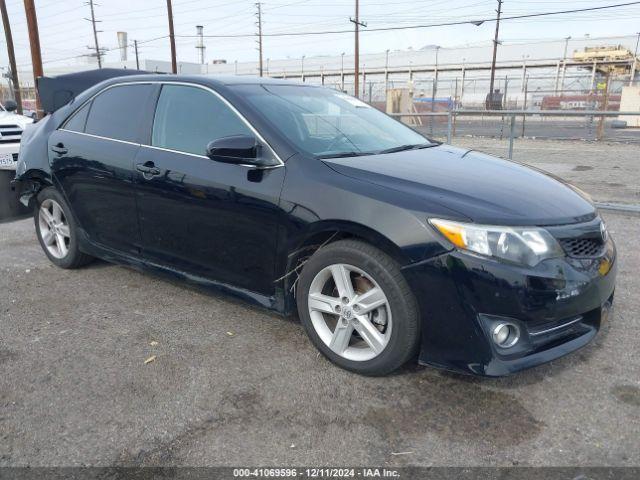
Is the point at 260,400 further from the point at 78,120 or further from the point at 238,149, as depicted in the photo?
the point at 78,120

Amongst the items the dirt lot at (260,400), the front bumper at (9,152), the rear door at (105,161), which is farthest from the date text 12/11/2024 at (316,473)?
the front bumper at (9,152)

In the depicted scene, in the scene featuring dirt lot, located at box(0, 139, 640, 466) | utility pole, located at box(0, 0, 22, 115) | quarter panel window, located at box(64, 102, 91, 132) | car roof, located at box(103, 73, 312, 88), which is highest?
utility pole, located at box(0, 0, 22, 115)

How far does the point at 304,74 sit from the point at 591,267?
214 ft

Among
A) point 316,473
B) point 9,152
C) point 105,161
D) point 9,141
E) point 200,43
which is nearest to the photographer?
point 316,473

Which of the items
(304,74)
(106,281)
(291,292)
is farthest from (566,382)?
(304,74)

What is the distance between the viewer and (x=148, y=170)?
3.62 metres

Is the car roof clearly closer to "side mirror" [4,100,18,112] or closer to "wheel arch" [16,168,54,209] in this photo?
"wheel arch" [16,168,54,209]

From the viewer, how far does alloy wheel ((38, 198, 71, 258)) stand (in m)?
4.62

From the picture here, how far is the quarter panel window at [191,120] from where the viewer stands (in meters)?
3.39

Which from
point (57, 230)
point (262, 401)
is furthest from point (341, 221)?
point (57, 230)

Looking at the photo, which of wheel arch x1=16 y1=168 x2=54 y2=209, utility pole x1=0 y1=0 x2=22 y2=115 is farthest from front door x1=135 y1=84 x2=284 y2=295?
utility pole x1=0 y1=0 x2=22 y2=115

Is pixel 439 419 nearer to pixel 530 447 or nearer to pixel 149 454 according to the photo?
pixel 530 447

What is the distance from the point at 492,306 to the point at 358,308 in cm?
69

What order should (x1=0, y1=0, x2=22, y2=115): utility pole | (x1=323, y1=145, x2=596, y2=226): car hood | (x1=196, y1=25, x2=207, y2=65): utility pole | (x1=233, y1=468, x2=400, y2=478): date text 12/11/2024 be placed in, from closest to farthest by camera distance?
1. (x1=233, y1=468, x2=400, y2=478): date text 12/11/2024
2. (x1=323, y1=145, x2=596, y2=226): car hood
3. (x1=0, y1=0, x2=22, y2=115): utility pole
4. (x1=196, y1=25, x2=207, y2=65): utility pole
